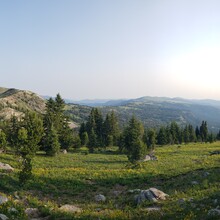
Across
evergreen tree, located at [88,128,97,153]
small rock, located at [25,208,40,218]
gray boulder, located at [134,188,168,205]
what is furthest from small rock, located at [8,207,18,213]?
evergreen tree, located at [88,128,97,153]

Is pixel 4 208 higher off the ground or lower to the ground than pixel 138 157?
higher

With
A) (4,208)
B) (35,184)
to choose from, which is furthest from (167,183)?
(4,208)

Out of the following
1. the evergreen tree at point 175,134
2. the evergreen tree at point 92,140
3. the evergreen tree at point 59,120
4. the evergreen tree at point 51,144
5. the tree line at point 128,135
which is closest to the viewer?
the evergreen tree at point 51,144

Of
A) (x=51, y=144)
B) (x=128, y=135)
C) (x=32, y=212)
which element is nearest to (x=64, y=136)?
(x=51, y=144)

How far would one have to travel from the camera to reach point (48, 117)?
65.3 metres

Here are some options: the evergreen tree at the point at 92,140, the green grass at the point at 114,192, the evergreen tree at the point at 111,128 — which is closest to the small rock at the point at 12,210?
the green grass at the point at 114,192

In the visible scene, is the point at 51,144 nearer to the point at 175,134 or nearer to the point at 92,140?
the point at 92,140

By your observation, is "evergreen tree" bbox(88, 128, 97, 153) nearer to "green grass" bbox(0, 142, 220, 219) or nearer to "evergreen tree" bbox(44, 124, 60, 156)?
"evergreen tree" bbox(44, 124, 60, 156)

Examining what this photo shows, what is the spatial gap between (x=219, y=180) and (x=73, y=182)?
14743 mm

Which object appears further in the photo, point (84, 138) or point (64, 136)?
point (84, 138)

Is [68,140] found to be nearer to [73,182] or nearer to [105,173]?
[105,173]

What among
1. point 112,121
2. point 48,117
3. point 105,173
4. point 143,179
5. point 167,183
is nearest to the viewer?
point 167,183

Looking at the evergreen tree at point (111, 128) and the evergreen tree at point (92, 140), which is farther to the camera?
the evergreen tree at point (111, 128)

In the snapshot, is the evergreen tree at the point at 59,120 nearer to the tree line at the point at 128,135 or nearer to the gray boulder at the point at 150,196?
the tree line at the point at 128,135
